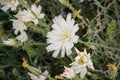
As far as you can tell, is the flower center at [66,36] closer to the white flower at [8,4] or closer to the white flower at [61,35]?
the white flower at [61,35]

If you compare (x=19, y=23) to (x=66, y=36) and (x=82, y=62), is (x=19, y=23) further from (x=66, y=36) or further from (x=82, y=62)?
(x=82, y=62)

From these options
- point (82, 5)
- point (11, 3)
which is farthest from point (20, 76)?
point (82, 5)

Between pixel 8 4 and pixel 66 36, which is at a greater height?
pixel 8 4

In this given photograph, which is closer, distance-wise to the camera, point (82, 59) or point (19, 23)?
point (82, 59)

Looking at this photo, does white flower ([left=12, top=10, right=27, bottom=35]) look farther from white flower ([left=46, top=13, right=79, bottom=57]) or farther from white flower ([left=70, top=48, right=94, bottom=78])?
white flower ([left=70, top=48, right=94, bottom=78])

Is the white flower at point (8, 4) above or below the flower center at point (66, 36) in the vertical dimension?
above

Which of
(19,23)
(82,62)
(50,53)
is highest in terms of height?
(19,23)

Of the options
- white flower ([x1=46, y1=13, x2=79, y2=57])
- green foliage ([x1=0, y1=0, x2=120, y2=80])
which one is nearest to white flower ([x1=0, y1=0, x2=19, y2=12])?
green foliage ([x1=0, y1=0, x2=120, y2=80])

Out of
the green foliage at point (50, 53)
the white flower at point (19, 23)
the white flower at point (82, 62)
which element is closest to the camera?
the white flower at point (82, 62)

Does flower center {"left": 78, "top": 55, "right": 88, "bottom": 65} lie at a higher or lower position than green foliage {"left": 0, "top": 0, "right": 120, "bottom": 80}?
lower

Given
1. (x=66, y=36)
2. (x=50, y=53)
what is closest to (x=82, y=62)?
(x=66, y=36)

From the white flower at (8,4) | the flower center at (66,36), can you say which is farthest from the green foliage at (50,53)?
the flower center at (66,36)

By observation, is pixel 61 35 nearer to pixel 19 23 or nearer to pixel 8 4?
pixel 19 23
